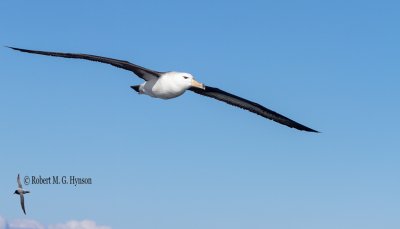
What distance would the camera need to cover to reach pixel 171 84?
25.0 meters

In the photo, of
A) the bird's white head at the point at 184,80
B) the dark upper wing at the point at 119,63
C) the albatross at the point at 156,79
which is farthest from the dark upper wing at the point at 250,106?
the bird's white head at the point at 184,80

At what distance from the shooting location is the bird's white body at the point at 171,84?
24953 millimetres

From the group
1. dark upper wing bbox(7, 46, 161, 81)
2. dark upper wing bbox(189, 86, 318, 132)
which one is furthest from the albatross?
dark upper wing bbox(189, 86, 318, 132)

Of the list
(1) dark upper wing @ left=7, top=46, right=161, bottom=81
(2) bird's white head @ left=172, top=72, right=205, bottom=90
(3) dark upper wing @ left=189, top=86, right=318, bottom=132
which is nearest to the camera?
(1) dark upper wing @ left=7, top=46, right=161, bottom=81

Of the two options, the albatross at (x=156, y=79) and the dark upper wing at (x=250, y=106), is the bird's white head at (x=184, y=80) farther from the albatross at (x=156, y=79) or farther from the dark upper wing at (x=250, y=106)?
the dark upper wing at (x=250, y=106)

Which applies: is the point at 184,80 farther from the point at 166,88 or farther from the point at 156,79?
the point at 156,79

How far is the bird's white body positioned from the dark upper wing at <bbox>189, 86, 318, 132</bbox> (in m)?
3.74

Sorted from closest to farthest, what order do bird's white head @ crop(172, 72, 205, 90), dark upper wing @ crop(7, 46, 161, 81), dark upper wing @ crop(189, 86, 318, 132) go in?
dark upper wing @ crop(7, 46, 161, 81), bird's white head @ crop(172, 72, 205, 90), dark upper wing @ crop(189, 86, 318, 132)

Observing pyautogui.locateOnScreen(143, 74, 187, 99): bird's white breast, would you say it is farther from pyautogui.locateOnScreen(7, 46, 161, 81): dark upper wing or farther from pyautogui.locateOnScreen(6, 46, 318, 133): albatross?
pyautogui.locateOnScreen(7, 46, 161, 81): dark upper wing

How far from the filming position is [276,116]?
29.5 m

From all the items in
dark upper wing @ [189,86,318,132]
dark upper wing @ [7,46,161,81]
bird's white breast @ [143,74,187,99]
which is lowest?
bird's white breast @ [143,74,187,99]

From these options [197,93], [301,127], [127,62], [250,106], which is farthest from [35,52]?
[301,127]

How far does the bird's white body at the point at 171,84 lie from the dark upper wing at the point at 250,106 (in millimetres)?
3742

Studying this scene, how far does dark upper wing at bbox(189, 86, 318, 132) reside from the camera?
29062 mm
